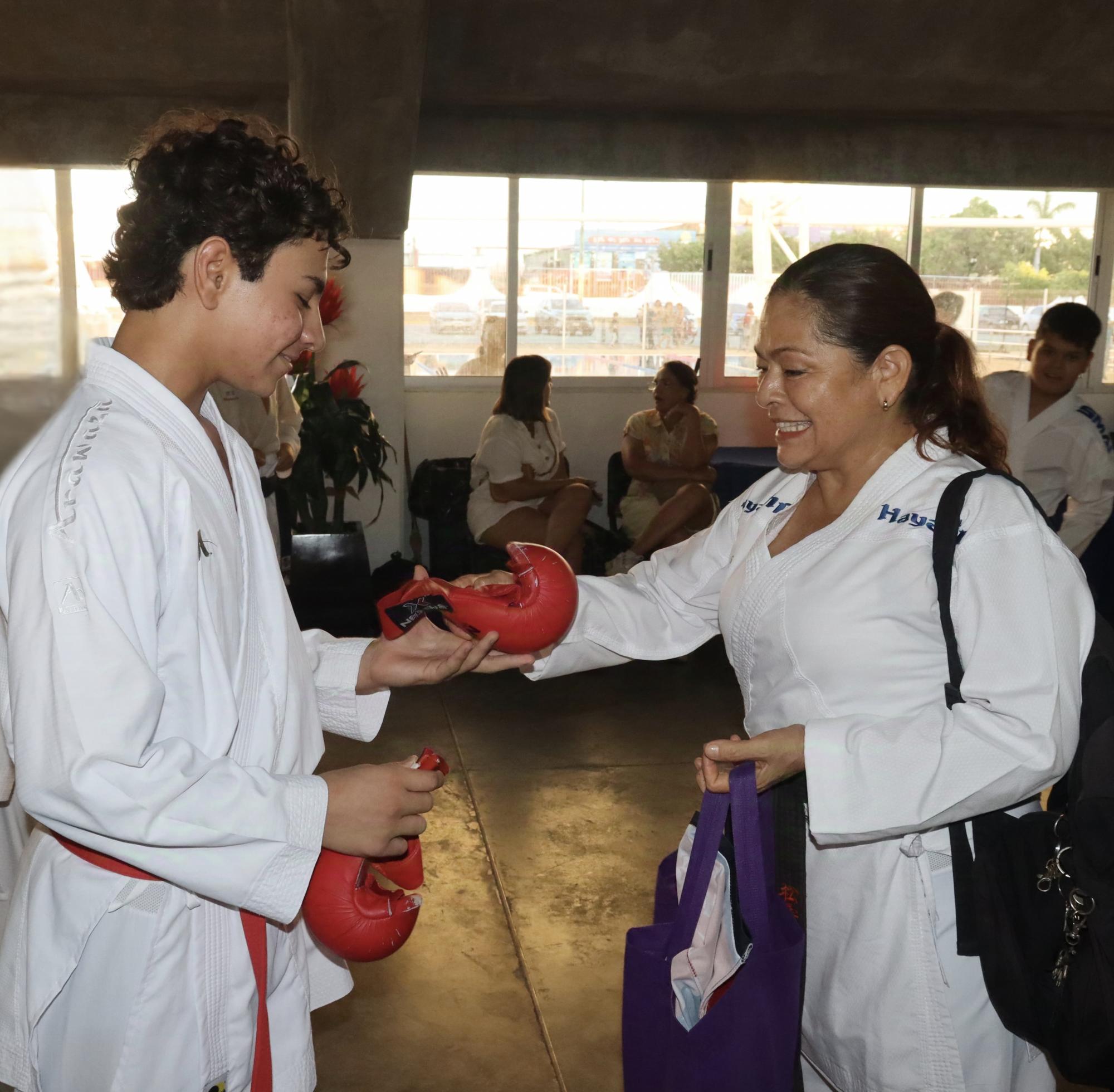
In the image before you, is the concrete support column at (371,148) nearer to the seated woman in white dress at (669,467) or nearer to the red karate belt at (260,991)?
the seated woman in white dress at (669,467)

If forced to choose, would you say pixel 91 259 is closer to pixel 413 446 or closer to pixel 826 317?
pixel 413 446

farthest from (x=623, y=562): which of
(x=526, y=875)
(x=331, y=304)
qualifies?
(x=526, y=875)

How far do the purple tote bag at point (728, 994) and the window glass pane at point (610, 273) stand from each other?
6.73 metres

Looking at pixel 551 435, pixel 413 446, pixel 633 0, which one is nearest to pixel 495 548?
pixel 551 435

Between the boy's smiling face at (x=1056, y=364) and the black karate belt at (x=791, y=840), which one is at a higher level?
the boy's smiling face at (x=1056, y=364)

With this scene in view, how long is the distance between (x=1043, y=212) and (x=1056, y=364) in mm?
4971

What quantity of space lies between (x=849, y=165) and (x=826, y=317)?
19.8 feet

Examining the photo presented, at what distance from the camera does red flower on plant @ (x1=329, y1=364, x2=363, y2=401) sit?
609 cm

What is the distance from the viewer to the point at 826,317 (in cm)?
161

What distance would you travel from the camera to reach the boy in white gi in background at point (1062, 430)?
387 cm

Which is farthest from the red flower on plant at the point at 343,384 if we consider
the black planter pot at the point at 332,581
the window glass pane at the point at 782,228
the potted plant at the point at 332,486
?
the window glass pane at the point at 782,228

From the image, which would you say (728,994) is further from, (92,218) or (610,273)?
(92,218)

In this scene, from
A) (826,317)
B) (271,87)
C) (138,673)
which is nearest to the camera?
(138,673)

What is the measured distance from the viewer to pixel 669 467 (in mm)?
6090
